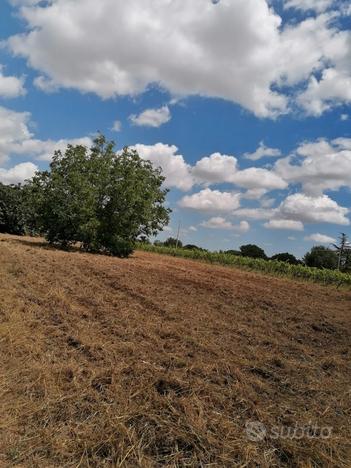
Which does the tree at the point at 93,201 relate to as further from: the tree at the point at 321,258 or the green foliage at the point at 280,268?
the tree at the point at 321,258

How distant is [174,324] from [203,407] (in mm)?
2049

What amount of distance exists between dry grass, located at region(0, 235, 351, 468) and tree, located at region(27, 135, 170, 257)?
345 inches

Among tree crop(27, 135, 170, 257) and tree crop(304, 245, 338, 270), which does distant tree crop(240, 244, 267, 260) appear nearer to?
tree crop(304, 245, 338, 270)

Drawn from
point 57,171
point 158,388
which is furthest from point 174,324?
point 57,171

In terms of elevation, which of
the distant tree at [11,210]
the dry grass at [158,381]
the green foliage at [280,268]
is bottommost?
the dry grass at [158,381]

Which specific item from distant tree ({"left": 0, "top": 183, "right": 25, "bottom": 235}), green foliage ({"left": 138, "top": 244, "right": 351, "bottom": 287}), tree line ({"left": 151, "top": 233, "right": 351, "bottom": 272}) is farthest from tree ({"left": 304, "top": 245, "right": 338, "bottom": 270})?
distant tree ({"left": 0, "top": 183, "right": 25, "bottom": 235})

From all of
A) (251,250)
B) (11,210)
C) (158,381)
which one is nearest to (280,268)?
(11,210)

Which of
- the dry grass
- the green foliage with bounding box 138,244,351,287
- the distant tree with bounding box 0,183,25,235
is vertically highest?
the distant tree with bounding box 0,183,25,235

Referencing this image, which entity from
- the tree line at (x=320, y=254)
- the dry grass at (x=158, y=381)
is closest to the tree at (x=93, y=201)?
the dry grass at (x=158, y=381)

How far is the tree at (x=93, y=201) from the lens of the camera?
48.3ft

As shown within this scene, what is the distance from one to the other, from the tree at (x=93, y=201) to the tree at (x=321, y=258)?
44.7m

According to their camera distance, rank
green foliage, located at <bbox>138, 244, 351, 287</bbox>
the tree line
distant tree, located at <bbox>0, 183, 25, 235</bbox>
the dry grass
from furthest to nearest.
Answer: the tree line, distant tree, located at <bbox>0, 183, 25, 235</bbox>, green foliage, located at <bbox>138, 244, 351, 287</bbox>, the dry grass

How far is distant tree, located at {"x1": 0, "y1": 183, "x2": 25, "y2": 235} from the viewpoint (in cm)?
2520

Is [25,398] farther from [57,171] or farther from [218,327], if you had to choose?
[57,171]
